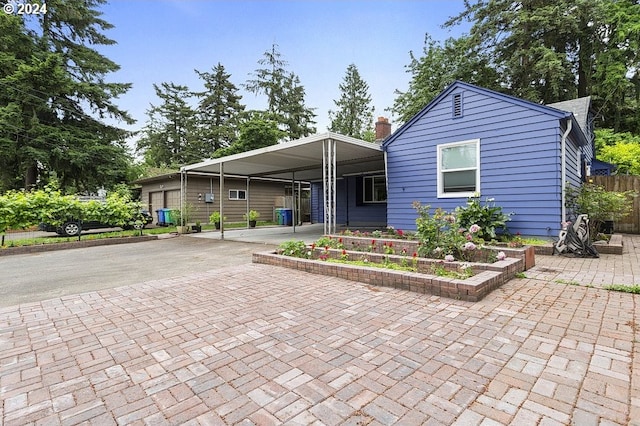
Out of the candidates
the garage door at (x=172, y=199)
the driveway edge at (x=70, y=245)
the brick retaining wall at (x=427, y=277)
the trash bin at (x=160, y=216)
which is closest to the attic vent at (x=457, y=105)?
the brick retaining wall at (x=427, y=277)

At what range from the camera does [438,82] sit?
18.8 meters

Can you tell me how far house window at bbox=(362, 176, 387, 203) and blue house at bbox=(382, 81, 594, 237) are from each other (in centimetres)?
405

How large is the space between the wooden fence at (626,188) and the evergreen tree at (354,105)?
80.7 ft

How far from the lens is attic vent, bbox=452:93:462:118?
7403mm

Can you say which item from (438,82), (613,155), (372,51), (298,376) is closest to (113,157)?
(372,51)

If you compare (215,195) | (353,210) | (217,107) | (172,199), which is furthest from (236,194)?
(217,107)

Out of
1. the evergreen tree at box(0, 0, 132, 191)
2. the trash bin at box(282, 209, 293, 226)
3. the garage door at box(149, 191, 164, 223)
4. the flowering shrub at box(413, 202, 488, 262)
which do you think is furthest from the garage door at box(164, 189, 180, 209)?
the flowering shrub at box(413, 202, 488, 262)

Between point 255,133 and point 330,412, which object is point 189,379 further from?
point 255,133

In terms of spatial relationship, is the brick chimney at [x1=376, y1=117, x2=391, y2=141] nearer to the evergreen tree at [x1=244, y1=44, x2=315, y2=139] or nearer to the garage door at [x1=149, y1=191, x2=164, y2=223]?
the garage door at [x1=149, y1=191, x2=164, y2=223]

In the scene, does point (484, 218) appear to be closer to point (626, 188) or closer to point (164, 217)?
point (626, 188)

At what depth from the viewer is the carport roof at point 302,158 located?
314 inches

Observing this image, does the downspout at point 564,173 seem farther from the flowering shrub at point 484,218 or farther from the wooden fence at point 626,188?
the wooden fence at point 626,188

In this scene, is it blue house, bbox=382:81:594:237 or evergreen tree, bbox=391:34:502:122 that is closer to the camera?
blue house, bbox=382:81:594:237

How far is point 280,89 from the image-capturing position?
29125 millimetres
